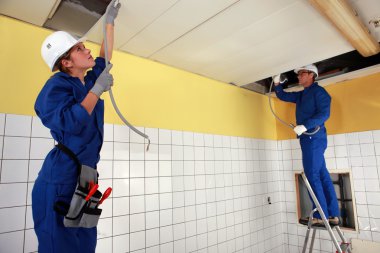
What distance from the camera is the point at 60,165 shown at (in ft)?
3.74

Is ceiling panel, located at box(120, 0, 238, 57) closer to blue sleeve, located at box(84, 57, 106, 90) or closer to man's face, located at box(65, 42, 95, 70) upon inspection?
blue sleeve, located at box(84, 57, 106, 90)

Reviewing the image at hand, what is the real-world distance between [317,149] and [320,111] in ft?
1.14

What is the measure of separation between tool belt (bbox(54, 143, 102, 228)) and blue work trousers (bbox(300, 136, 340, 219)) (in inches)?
72.3

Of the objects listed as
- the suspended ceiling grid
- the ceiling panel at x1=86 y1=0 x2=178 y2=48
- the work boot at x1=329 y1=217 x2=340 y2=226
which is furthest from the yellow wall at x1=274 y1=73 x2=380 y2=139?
the ceiling panel at x1=86 y1=0 x2=178 y2=48

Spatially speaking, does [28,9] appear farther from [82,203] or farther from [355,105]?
[355,105]

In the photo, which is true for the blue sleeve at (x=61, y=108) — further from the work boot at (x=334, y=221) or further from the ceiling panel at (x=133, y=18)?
the work boot at (x=334, y=221)

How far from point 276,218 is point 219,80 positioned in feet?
6.06

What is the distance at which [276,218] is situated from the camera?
315 centimetres

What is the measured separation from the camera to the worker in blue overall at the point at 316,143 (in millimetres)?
2209

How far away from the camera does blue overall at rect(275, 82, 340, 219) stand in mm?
2213

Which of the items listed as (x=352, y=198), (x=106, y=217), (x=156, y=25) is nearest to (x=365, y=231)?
(x=352, y=198)

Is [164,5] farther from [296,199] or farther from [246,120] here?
[296,199]

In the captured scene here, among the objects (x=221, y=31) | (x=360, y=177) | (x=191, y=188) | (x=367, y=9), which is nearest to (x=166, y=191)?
(x=191, y=188)

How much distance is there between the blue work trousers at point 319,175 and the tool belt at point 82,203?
1.84m
